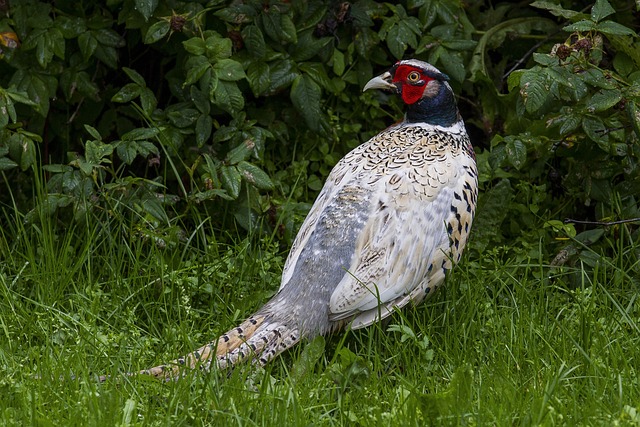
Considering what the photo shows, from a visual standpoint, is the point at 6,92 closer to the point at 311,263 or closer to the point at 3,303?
the point at 3,303

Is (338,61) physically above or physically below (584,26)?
below

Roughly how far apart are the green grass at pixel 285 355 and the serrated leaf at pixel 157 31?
2.71 ft

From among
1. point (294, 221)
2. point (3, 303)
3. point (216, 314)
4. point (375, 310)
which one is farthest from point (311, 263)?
point (3, 303)

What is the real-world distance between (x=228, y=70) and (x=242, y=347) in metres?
1.45

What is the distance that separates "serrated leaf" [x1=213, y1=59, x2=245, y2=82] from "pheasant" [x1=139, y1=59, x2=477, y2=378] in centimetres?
63

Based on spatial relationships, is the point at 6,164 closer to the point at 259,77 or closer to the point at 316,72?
the point at 259,77

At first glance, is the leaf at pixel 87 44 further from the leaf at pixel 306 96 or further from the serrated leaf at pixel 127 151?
→ the leaf at pixel 306 96

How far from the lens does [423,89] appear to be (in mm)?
4496

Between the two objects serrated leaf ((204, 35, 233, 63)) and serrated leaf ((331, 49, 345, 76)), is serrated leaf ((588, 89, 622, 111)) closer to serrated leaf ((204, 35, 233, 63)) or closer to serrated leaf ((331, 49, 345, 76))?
serrated leaf ((331, 49, 345, 76))

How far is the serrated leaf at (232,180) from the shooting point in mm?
4582

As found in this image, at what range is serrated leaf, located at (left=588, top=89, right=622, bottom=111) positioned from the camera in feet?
13.8

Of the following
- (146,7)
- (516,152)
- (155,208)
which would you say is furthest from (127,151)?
(516,152)

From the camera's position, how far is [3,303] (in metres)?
4.18

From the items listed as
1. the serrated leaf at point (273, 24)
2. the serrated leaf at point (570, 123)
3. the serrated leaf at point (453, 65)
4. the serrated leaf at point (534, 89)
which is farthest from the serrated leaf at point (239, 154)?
the serrated leaf at point (570, 123)
